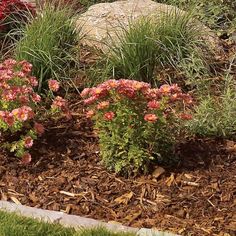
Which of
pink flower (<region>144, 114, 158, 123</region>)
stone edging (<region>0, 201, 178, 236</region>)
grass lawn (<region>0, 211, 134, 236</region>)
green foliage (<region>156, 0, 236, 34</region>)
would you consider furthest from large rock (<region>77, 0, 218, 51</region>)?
grass lawn (<region>0, 211, 134, 236</region>)

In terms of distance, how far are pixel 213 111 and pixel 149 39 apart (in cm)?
111

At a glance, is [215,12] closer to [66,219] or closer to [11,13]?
[11,13]

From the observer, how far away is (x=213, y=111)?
A: 575cm

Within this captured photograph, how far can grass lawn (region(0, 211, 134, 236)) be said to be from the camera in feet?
14.0

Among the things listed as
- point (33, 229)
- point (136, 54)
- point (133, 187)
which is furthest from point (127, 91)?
point (136, 54)

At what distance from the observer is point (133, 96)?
5.01 m

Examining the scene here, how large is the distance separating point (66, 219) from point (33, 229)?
0.96ft

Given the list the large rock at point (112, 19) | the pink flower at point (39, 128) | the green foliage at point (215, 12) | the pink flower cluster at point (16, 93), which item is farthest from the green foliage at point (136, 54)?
the green foliage at point (215, 12)

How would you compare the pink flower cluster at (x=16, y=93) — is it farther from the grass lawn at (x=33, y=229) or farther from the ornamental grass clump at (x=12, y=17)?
the ornamental grass clump at (x=12, y=17)

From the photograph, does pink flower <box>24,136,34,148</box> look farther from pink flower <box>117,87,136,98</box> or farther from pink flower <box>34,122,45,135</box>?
pink flower <box>117,87,136,98</box>

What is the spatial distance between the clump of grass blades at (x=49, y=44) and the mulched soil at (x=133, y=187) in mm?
948

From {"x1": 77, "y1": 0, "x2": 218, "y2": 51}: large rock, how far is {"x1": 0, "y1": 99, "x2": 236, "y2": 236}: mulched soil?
5.90 ft

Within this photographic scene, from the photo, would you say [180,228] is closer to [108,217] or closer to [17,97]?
[108,217]

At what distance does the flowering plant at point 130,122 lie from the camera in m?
5.00
